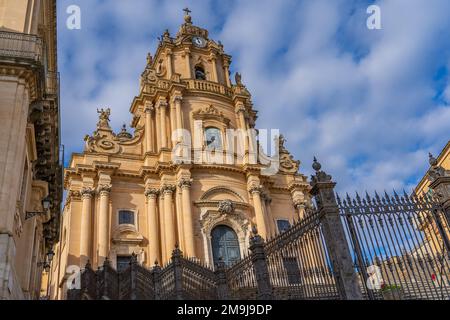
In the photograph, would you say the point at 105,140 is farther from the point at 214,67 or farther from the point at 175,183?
the point at 214,67

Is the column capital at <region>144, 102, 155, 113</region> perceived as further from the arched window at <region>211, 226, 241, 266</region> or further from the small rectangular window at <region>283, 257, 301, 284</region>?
the small rectangular window at <region>283, 257, 301, 284</region>

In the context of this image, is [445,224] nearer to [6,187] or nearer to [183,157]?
[6,187]

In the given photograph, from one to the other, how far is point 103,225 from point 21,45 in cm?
1204

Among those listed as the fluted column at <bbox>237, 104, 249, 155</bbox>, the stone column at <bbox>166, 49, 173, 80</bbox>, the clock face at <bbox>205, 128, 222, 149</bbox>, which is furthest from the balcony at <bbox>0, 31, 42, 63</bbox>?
the stone column at <bbox>166, 49, 173, 80</bbox>

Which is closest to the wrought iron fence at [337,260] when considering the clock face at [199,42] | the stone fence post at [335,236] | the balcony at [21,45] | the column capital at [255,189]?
the stone fence post at [335,236]

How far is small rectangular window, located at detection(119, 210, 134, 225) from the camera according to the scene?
928 inches

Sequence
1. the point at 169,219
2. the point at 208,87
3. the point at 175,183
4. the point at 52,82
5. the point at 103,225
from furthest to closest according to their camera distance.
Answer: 1. the point at 208,87
2. the point at 175,183
3. the point at 169,219
4. the point at 103,225
5. the point at 52,82

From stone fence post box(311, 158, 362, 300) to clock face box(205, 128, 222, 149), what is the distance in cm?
1690

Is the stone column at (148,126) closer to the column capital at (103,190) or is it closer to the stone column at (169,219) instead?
the stone column at (169,219)

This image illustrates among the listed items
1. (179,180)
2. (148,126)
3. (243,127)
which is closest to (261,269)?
(179,180)

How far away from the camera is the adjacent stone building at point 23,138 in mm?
10359

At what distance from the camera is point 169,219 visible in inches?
918

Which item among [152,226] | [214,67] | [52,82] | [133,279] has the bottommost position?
[133,279]

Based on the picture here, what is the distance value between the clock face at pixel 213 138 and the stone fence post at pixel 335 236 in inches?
665
